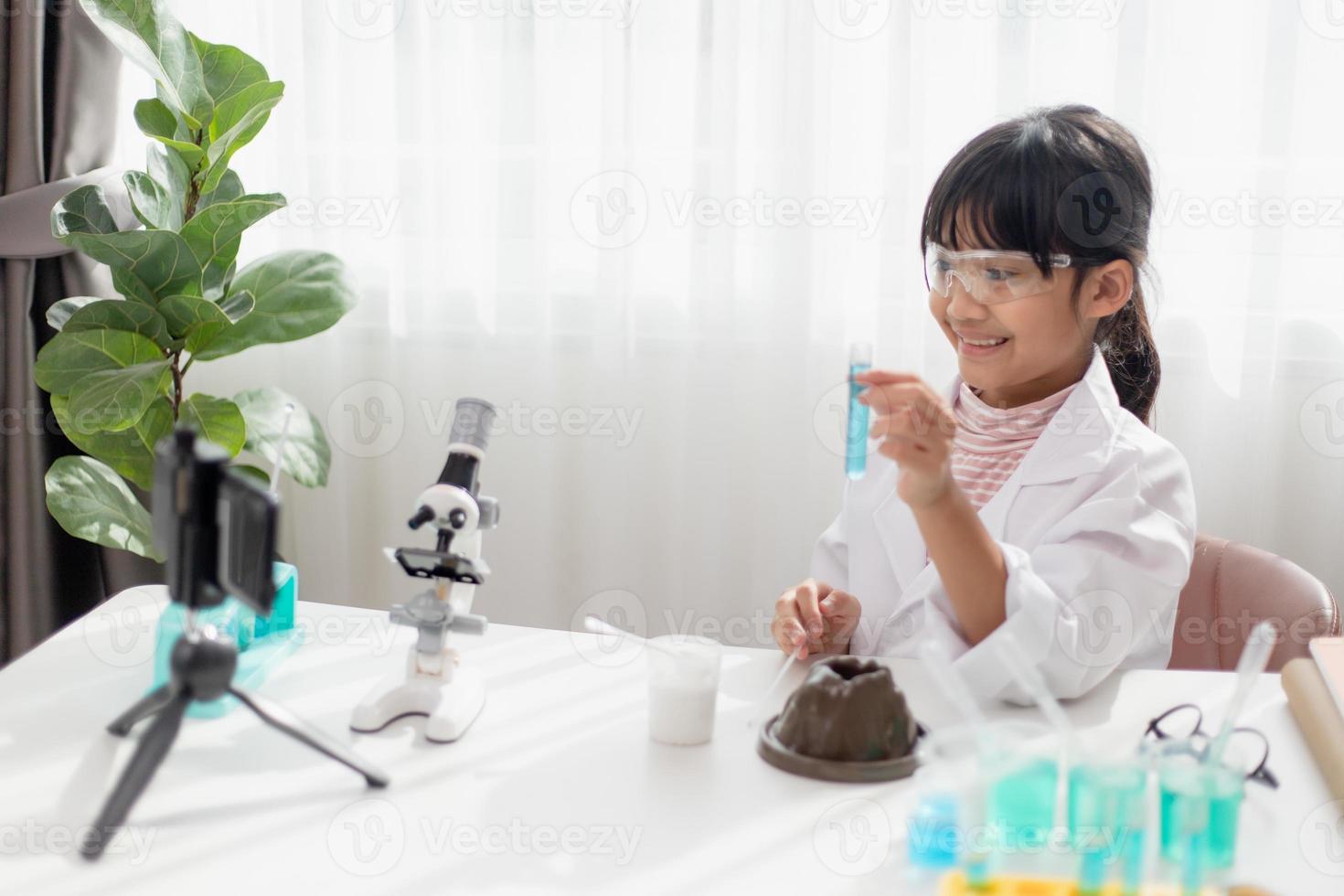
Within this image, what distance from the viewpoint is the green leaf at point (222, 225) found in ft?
5.94

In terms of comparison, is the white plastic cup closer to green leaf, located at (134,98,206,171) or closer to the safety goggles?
the safety goggles

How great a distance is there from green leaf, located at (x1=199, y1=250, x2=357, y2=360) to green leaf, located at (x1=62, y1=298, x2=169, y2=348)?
99 millimetres

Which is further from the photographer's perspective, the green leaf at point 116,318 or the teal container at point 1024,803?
the green leaf at point 116,318

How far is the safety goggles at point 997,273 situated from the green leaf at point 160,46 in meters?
1.15

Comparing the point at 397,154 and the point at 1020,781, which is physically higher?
the point at 397,154

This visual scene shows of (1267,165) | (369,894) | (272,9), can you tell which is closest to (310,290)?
(272,9)

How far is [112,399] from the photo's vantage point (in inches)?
71.0

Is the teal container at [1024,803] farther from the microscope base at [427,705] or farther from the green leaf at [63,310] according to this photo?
the green leaf at [63,310]

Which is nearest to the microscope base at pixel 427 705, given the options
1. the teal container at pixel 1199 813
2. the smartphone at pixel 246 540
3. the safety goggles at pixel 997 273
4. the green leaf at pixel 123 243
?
the smartphone at pixel 246 540

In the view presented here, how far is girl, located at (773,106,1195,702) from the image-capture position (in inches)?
51.2

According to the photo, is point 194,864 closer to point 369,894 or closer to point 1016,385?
point 369,894

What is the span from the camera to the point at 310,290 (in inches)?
76.5

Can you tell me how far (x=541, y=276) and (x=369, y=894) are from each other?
5.45 feet

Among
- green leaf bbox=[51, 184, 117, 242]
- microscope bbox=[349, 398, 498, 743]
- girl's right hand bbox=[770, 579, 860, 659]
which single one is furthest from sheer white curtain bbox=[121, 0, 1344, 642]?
microscope bbox=[349, 398, 498, 743]
